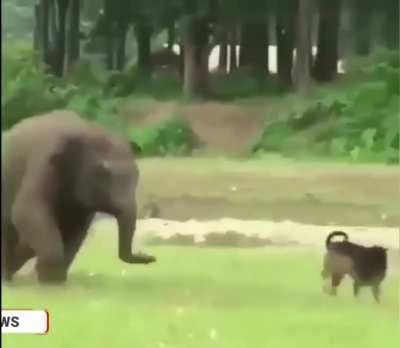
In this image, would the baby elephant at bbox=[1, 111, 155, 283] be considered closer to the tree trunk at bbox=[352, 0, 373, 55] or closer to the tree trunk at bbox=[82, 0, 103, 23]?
the tree trunk at bbox=[82, 0, 103, 23]

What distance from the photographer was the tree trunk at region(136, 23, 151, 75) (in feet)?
6.11

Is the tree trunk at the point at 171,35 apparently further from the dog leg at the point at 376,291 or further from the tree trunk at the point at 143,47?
the dog leg at the point at 376,291

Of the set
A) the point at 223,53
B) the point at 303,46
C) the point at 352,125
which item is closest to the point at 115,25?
the point at 223,53

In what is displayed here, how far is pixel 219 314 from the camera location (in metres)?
1.85

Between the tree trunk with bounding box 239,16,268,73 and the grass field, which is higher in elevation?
the tree trunk with bounding box 239,16,268,73

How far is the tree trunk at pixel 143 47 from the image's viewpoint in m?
1.86

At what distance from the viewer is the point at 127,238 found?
72.6 inches

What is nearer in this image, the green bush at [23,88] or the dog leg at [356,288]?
the green bush at [23,88]

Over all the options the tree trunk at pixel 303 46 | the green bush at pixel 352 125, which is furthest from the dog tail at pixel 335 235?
the tree trunk at pixel 303 46

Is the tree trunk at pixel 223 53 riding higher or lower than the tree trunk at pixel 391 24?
lower

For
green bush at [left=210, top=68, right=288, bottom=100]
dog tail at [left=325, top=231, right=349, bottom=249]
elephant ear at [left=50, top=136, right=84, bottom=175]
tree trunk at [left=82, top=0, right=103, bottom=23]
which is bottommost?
dog tail at [left=325, top=231, right=349, bottom=249]

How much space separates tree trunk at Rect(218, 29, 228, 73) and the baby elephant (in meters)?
→ 0.18

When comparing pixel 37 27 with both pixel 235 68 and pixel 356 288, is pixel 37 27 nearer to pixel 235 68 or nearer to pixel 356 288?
pixel 235 68

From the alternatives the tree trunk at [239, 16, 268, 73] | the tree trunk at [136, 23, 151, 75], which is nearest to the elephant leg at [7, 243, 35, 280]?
the tree trunk at [136, 23, 151, 75]
